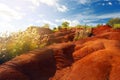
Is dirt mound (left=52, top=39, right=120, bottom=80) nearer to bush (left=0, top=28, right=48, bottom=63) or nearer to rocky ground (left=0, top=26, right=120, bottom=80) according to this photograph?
rocky ground (left=0, top=26, right=120, bottom=80)

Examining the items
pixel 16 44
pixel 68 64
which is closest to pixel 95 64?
pixel 68 64

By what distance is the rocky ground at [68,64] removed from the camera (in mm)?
11141

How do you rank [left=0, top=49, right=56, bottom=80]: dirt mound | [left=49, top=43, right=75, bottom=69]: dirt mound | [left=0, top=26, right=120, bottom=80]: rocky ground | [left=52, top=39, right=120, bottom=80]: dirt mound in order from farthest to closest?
[left=49, top=43, right=75, bottom=69]: dirt mound → [left=0, top=49, right=56, bottom=80]: dirt mound → [left=0, top=26, right=120, bottom=80]: rocky ground → [left=52, top=39, right=120, bottom=80]: dirt mound

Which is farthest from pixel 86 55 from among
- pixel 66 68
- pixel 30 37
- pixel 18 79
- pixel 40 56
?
pixel 30 37

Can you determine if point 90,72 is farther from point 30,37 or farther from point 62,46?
point 30,37

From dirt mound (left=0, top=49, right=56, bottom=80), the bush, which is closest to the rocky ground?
dirt mound (left=0, top=49, right=56, bottom=80)

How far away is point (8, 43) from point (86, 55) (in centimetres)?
508

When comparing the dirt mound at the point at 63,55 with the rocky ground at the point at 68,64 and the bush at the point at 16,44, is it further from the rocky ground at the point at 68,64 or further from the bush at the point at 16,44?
the bush at the point at 16,44

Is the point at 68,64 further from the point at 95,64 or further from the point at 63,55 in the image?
the point at 95,64

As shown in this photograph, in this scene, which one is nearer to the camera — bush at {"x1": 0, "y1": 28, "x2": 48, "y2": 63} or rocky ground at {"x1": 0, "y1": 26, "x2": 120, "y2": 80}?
rocky ground at {"x1": 0, "y1": 26, "x2": 120, "y2": 80}

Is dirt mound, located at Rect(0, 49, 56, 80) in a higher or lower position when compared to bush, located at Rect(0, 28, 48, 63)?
lower

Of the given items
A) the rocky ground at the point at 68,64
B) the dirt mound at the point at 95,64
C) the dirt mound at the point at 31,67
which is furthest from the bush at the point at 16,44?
the dirt mound at the point at 95,64

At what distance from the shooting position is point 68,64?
13.2 m

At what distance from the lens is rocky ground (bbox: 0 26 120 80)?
11141 millimetres
